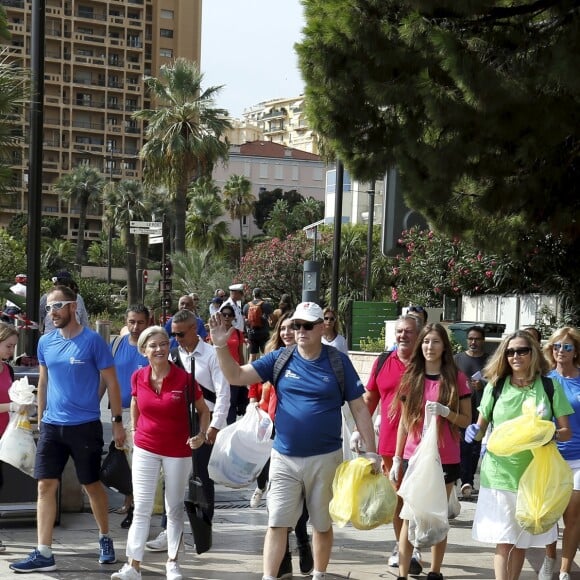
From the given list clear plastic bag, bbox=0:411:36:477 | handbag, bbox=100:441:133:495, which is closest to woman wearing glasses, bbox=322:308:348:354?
handbag, bbox=100:441:133:495

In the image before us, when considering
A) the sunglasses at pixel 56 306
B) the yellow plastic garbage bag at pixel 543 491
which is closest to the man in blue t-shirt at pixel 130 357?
the sunglasses at pixel 56 306

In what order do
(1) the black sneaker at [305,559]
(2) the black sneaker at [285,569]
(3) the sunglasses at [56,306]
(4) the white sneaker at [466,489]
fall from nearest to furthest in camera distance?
(2) the black sneaker at [285,569]
(3) the sunglasses at [56,306]
(1) the black sneaker at [305,559]
(4) the white sneaker at [466,489]

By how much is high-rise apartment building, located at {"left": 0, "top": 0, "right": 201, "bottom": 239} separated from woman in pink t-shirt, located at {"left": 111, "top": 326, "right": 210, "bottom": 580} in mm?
95331

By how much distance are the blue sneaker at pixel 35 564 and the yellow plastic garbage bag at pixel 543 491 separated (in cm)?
296

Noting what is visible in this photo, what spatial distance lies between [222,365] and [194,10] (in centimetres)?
11080

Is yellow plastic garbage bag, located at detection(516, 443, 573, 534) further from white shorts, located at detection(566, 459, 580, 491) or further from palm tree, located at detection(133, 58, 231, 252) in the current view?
palm tree, located at detection(133, 58, 231, 252)

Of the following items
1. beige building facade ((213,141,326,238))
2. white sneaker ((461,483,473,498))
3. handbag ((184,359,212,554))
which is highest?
beige building facade ((213,141,326,238))

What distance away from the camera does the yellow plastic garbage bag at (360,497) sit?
612cm

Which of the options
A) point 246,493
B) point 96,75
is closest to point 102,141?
point 96,75

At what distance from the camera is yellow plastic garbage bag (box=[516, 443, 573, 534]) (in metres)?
6.12

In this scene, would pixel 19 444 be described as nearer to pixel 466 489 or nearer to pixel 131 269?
pixel 466 489

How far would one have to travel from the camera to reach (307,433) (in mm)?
6289

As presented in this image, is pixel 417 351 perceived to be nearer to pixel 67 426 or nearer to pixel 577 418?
pixel 577 418

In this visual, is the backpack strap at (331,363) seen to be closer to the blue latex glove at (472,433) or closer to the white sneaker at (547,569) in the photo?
the blue latex glove at (472,433)
